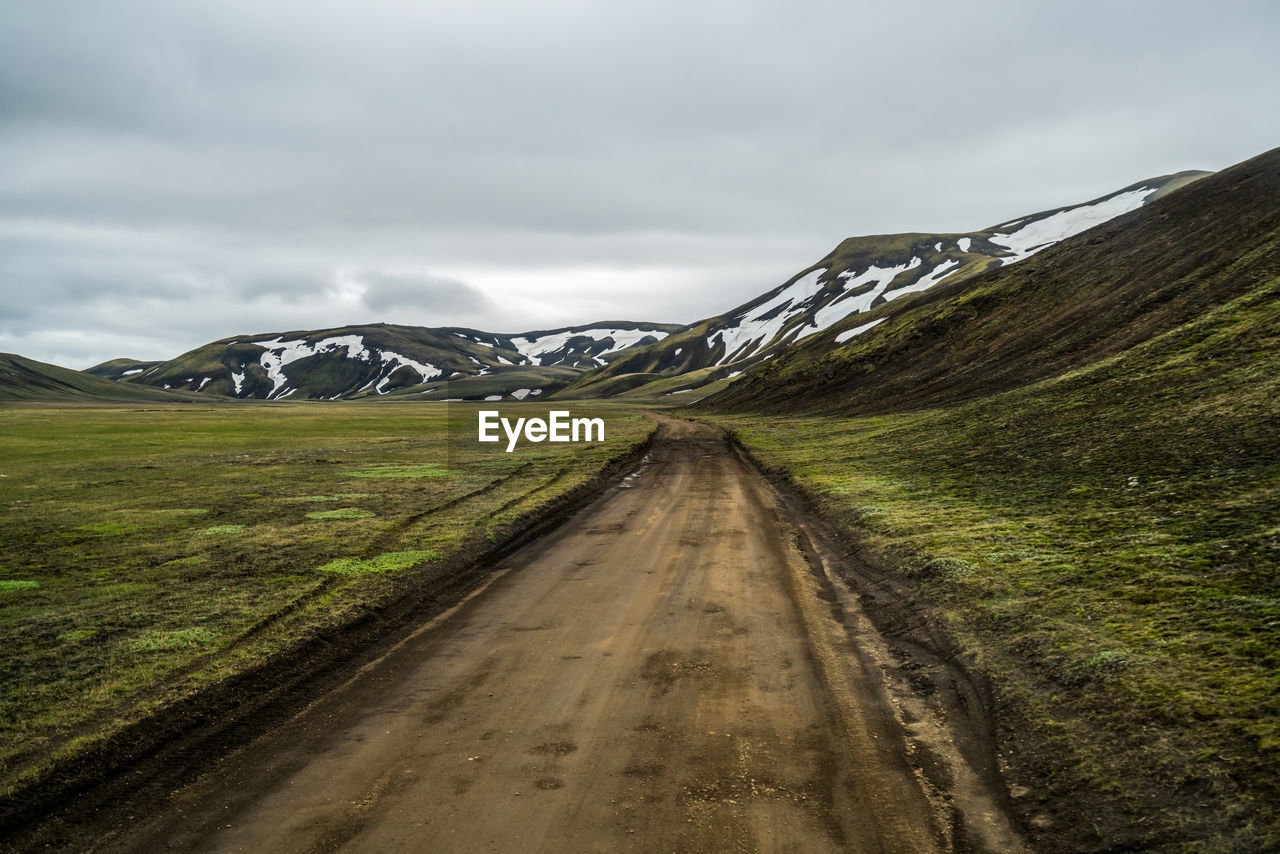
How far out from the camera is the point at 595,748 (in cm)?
737

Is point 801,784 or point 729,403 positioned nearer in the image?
point 801,784

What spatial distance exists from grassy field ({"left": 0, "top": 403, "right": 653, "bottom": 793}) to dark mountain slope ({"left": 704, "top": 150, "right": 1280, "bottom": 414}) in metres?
30.2

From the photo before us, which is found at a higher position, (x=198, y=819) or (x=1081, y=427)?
(x=1081, y=427)

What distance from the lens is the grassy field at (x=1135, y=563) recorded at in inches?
246

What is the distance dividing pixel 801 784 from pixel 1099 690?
4.01m

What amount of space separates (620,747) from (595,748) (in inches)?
11.2

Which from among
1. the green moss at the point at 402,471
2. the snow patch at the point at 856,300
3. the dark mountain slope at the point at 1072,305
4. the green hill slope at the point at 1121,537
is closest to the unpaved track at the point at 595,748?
the green hill slope at the point at 1121,537

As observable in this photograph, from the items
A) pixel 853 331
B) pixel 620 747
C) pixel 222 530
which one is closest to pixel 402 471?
pixel 222 530

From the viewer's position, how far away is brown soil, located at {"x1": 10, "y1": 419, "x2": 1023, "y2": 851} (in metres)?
5.98

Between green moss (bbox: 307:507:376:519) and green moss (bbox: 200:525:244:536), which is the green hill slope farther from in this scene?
green moss (bbox: 200:525:244:536)

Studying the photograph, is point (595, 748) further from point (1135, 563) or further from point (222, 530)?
point (222, 530)

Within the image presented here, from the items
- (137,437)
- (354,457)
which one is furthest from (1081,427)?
(137,437)

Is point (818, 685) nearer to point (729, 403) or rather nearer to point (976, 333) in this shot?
point (976, 333)

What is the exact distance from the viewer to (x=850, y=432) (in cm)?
4453
